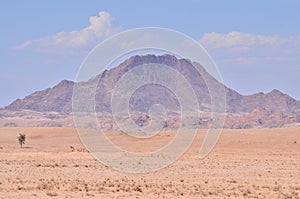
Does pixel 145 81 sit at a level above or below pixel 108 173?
above

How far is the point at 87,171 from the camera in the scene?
40.0m

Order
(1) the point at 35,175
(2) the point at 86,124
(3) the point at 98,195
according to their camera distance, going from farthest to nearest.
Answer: (2) the point at 86,124, (1) the point at 35,175, (3) the point at 98,195

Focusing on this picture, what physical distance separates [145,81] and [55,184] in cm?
949

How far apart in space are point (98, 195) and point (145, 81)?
11.9 m

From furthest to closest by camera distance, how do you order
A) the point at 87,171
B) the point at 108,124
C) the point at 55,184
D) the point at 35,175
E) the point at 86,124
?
the point at 108,124
the point at 86,124
the point at 87,171
the point at 35,175
the point at 55,184

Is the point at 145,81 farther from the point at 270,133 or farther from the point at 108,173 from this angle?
the point at 270,133

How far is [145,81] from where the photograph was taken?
37.0m

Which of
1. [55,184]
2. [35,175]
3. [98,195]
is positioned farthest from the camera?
[35,175]

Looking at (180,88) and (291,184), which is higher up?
(180,88)

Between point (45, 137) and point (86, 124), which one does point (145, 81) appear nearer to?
Result: point (86, 124)

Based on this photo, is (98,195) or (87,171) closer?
(98,195)

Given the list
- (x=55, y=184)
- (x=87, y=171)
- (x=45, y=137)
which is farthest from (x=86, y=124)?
(x=55, y=184)

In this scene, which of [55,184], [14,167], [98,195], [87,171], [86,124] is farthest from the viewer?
[86,124]

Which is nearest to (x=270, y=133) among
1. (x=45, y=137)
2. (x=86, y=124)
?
(x=86, y=124)
